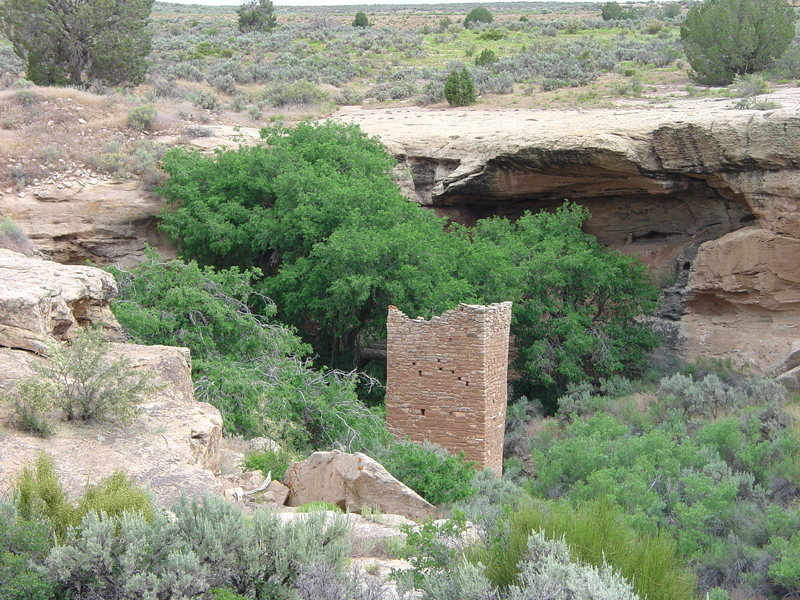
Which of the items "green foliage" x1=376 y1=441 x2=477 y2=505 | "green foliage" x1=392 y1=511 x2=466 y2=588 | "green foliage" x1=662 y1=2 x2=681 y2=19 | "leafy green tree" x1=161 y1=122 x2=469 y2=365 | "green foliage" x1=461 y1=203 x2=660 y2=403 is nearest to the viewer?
"green foliage" x1=392 y1=511 x2=466 y2=588

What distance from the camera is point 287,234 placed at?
15.8m

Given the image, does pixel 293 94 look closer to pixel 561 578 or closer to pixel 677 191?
pixel 677 191

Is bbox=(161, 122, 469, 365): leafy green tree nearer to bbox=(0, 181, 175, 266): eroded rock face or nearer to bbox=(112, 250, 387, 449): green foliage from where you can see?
bbox=(0, 181, 175, 266): eroded rock face

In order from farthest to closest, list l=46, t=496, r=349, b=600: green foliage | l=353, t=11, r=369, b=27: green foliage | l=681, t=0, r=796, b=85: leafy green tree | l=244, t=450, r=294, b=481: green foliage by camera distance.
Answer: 1. l=353, t=11, r=369, b=27: green foliage
2. l=681, t=0, r=796, b=85: leafy green tree
3. l=244, t=450, r=294, b=481: green foliage
4. l=46, t=496, r=349, b=600: green foliage

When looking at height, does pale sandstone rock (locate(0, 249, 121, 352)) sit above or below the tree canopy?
above

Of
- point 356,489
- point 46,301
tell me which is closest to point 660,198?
point 356,489

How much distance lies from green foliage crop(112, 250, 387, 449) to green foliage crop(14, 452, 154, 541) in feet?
14.6

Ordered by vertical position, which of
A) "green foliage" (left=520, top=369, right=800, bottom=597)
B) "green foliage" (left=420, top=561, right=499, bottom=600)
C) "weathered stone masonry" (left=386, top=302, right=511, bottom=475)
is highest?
"green foliage" (left=420, top=561, right=499, bottom=600)

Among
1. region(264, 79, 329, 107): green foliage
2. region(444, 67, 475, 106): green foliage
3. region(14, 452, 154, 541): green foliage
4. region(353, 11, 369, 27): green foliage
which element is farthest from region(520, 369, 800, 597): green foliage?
region(353, 11, 369, 27): green foliage

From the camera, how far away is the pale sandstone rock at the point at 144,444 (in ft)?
17.7

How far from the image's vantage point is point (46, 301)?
739 centimetres

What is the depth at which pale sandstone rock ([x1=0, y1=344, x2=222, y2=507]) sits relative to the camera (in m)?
5.41

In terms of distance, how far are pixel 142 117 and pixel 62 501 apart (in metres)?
16.9

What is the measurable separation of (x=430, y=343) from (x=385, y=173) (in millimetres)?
7353
